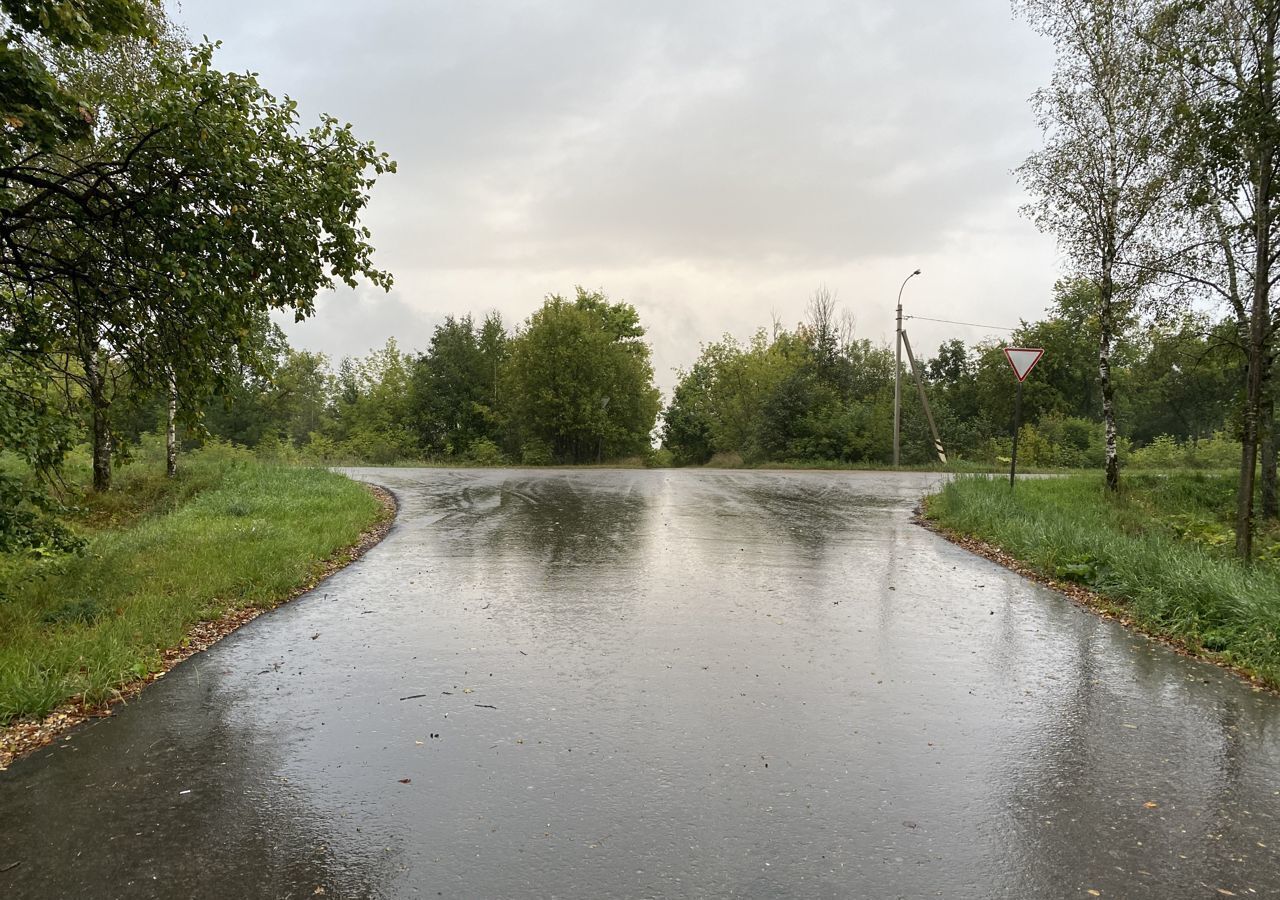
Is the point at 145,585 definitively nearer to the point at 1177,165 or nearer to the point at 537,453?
the point at 1177,165

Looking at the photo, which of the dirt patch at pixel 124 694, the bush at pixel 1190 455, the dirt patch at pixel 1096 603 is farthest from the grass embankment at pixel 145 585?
the bush at pixel 1190 455

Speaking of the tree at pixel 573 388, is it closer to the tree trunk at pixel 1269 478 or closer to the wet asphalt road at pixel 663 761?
the tree trunk at pixel 1269 478

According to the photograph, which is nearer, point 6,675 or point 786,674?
point 6,675

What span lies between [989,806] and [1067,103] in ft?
61.9

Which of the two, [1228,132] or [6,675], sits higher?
[1228,132]

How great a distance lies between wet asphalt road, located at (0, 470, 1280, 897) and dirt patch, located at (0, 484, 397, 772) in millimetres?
153

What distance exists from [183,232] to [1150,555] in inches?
407

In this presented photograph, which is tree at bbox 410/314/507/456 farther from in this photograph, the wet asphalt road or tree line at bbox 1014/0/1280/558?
the wet asphalt road

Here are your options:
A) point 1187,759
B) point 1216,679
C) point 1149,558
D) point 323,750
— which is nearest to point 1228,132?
point 1149,558

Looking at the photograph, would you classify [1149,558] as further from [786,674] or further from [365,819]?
[365,819]

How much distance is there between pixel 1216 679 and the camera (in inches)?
227

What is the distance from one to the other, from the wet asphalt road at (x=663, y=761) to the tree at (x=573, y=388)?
3976cm

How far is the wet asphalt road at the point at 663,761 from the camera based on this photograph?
3.19 metres

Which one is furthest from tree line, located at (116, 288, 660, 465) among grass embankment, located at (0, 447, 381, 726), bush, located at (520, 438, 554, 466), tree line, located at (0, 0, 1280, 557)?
grass embankment, located at (0, 447, 381, 726)
